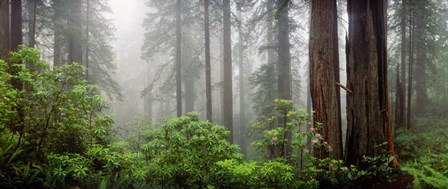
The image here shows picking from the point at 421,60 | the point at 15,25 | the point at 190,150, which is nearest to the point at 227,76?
the point at 15,25

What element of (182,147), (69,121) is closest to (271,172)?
(182,147)

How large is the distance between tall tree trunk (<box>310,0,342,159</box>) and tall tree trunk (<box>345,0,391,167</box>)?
334 mm

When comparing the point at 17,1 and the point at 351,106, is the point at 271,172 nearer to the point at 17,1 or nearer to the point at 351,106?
the point at 351,106

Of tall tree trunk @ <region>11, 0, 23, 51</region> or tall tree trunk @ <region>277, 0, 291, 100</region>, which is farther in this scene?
tall tree trunk @ <region>277, 0, 291, 100</region>

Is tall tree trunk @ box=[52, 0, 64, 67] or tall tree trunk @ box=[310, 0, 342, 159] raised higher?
tall tree trunk @ box=[52, 0, 64, 67]

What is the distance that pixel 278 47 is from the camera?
48.8 ft

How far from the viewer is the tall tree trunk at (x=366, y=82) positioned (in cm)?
529

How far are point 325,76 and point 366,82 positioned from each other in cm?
79

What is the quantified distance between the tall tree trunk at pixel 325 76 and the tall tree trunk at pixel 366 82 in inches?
13.2

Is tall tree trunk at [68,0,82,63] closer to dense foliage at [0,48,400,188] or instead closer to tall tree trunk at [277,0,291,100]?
dense foliage at [0,48,400,188]

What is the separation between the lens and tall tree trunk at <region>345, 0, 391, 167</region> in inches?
208

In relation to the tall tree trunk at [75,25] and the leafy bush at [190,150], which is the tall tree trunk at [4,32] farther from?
the leafy bush at [190,150]

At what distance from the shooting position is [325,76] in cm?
543

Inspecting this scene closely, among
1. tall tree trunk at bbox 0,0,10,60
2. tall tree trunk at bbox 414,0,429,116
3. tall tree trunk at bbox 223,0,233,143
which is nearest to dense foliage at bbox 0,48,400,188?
tall tree trunk at bbox 0,0,10,60
